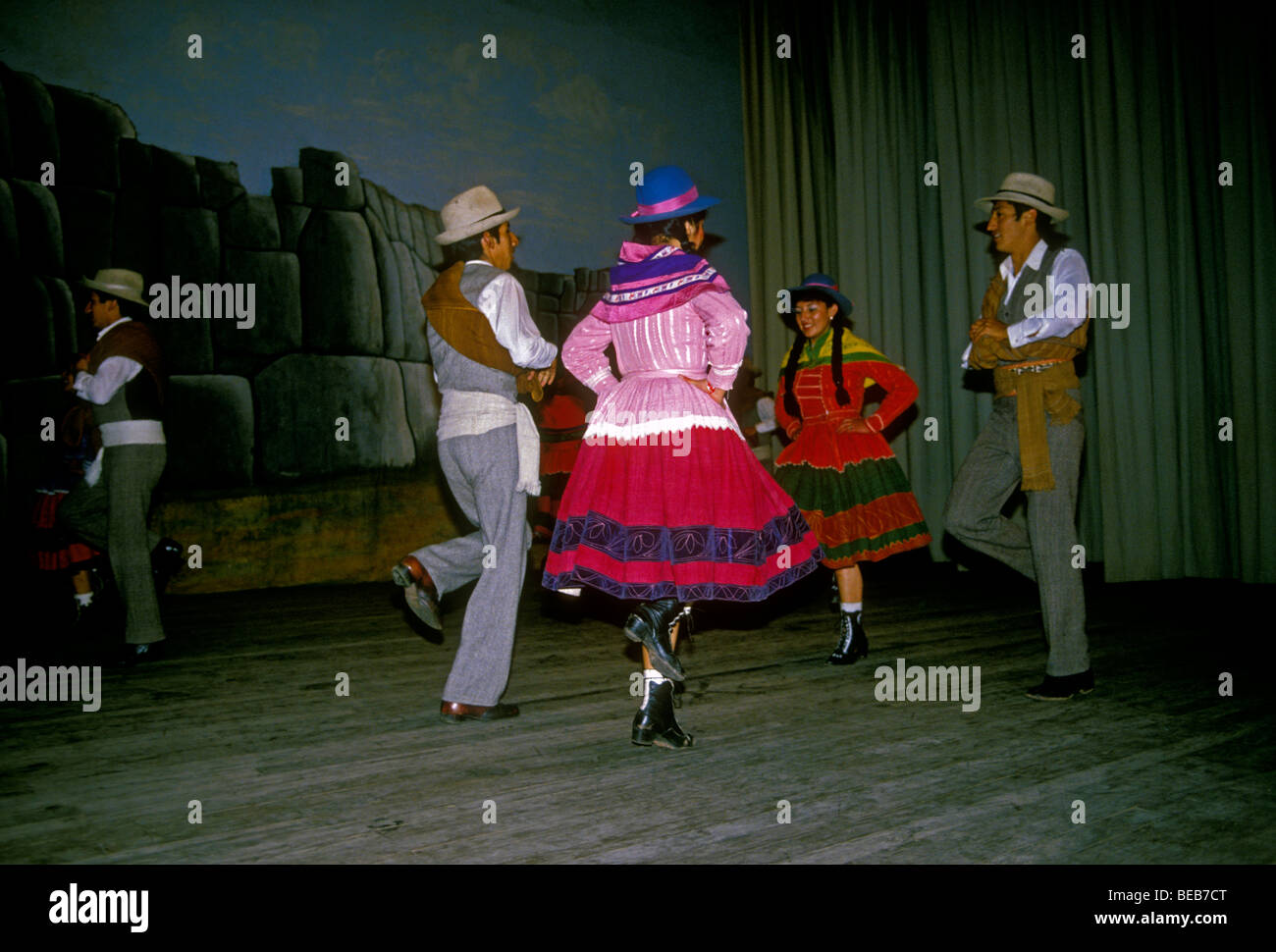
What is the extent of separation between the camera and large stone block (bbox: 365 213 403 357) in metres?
6.74

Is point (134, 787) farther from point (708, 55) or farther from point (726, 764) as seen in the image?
point (708, 55)

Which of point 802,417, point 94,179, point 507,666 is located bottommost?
point 507,666

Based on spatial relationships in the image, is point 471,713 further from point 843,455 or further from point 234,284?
point 234,284

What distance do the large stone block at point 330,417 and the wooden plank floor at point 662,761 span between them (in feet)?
7.43

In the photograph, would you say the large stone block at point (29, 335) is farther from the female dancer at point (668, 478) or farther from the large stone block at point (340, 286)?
the female dancer at point (668, 478)

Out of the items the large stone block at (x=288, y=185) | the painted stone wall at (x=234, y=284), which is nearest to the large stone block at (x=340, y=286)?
the painted stone wall at (x=234, y=284)

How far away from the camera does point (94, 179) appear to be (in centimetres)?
585

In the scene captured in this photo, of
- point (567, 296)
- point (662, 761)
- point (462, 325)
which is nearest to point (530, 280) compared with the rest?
point (567, 296)

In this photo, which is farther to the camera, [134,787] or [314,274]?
[314,274]

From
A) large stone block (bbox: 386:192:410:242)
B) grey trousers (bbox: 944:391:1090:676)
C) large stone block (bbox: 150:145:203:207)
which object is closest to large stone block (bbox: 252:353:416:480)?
large stone block (bbox: 386:192:410:242)

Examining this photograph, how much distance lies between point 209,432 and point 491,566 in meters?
4.03

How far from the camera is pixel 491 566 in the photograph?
296 centimetres

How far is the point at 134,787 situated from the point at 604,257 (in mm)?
5656
